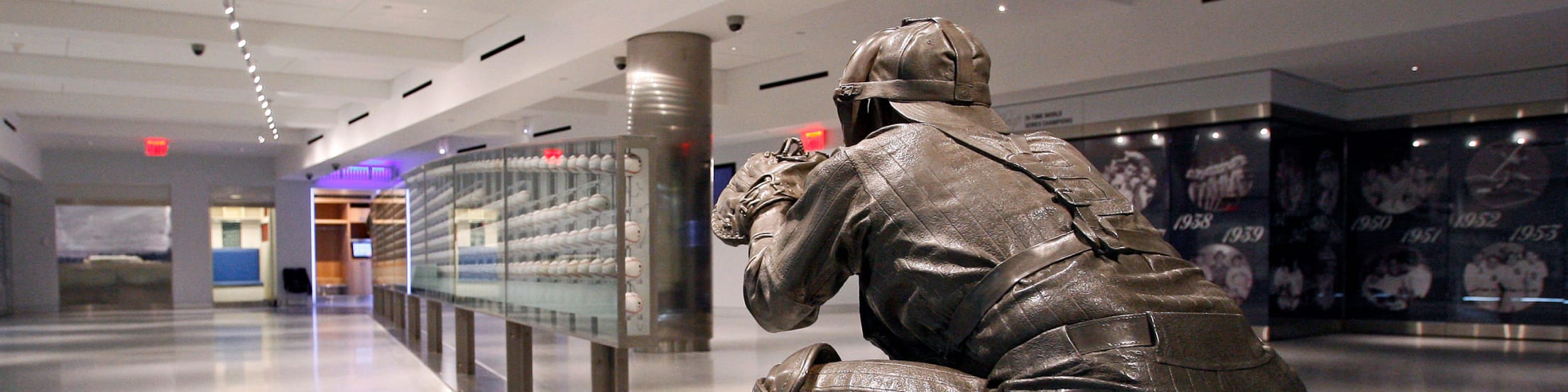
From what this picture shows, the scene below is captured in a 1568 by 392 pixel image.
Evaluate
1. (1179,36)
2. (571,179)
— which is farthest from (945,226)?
(1179,36)

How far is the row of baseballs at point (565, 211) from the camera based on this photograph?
5691 mm

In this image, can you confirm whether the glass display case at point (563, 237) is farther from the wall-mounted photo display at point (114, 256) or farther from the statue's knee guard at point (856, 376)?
the wall-mounted photo display at point (114, 256)

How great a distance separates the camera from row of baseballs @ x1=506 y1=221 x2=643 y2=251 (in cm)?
557

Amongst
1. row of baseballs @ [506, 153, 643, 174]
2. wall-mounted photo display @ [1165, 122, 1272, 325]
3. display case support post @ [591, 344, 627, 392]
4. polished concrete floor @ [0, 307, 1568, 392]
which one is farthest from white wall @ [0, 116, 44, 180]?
wall-mounted photo display @ [1165, 122, 1272, 325]

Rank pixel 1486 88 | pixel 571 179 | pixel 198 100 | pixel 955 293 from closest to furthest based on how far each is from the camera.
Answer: pixel 955 293 → pixel 571 179 → pixel 1486 88 → pixel 198 100

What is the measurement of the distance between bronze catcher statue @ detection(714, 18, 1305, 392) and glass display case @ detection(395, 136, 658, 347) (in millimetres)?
3776

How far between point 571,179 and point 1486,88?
9561 mm

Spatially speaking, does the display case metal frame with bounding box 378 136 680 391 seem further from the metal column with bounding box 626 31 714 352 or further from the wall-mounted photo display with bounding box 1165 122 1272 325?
the wall-mounted photo display with bounding box 1165 122 1272 325

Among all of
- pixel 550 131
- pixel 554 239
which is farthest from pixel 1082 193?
pixel 550 131

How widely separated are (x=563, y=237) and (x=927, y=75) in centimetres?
475

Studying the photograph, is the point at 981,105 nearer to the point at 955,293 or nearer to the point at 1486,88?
the point at 955,293

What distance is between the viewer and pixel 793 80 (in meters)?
13.7

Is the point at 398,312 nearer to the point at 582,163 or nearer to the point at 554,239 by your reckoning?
the point at 554,239

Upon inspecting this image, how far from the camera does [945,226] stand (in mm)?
1409
